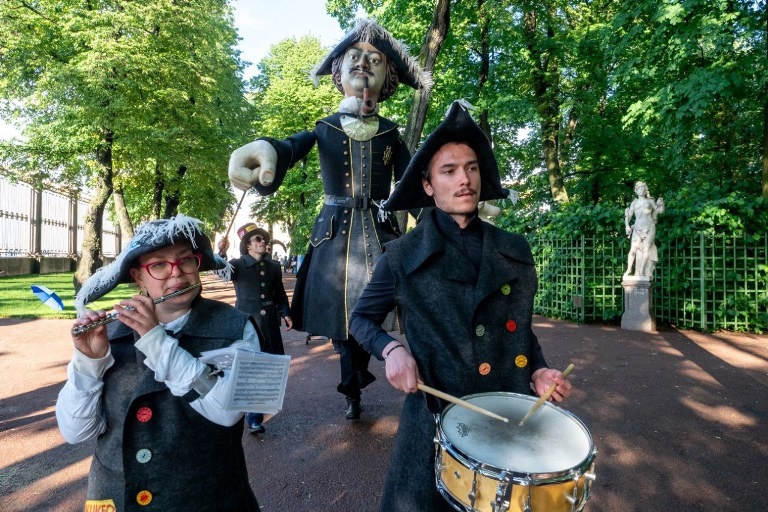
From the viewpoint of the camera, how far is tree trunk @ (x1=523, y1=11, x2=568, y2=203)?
15500 mm

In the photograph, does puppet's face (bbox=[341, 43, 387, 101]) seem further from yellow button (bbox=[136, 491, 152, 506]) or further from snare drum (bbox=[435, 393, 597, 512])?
yellow button (bbox=[136, 491, 152, 506])

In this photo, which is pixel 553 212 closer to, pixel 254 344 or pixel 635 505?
pixel 635 505

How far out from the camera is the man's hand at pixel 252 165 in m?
2.63

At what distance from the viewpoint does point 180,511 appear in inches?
66.2

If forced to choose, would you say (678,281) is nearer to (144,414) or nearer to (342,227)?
(342,227)

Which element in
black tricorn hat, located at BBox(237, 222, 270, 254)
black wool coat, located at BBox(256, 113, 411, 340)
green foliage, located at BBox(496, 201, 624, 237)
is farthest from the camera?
green foliage, located at BBox(496, 201, 624, 237)

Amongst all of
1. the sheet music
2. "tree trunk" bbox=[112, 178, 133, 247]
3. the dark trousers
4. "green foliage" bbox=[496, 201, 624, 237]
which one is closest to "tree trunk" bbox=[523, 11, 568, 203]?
"green foliage" bbox=[496, 201, 624, 237]

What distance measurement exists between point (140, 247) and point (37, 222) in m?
25.9

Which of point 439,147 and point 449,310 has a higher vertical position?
point 439,147

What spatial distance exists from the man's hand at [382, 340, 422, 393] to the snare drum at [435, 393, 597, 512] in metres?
0.13

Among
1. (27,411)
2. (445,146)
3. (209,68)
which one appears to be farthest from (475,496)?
(209,68)

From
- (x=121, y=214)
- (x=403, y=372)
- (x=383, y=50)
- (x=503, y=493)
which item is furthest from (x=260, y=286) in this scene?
(x=121, y=214)

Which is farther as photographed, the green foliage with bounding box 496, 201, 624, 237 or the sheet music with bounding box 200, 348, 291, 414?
the green foliage with bounding box 496, 201, 624, 237

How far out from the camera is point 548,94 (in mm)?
15680
